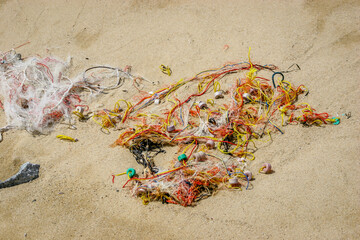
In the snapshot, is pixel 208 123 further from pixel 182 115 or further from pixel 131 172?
pixel 131 172

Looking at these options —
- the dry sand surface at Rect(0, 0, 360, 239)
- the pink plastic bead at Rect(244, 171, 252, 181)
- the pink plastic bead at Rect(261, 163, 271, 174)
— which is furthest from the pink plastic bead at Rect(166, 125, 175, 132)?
the pink plastic bead at Rect(261, 163, 271, 174)

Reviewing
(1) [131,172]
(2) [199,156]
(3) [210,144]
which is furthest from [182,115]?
(1) [131,172]

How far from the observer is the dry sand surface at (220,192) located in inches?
106

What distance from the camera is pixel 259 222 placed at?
264 cm

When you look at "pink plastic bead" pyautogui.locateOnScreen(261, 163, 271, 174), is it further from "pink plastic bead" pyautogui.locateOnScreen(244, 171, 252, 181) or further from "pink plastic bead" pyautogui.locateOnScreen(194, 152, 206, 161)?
"pink plastic bead" pyautogui.locateOnScreen(194, 152, 206, 161)

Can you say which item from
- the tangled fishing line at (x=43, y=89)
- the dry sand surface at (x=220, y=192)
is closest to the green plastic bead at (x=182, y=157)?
the dry sand surface at (x=220, y=192)

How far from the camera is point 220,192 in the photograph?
2857mm

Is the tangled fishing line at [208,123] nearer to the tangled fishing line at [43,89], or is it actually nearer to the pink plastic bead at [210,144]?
the pink plastic bead at [210,144]

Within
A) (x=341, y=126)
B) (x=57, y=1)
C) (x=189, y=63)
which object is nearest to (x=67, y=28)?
(x=57, y=1)

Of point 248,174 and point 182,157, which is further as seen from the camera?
point 182,157

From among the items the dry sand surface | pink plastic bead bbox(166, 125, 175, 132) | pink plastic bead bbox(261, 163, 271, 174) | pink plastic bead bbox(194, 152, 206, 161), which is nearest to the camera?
the dry sand surface

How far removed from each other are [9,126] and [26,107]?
0.33 meters

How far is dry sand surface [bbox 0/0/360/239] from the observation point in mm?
2688

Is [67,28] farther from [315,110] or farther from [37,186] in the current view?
[315,110]
